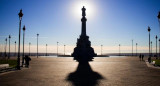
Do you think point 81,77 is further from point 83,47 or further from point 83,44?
point 83,44

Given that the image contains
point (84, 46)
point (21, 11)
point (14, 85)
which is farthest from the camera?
point (84, 46)

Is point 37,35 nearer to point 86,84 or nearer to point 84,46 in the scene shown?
point 84,46

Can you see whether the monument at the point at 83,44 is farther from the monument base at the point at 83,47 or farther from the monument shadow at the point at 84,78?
the monument shadow at the point at 84,78

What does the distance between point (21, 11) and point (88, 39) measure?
51692mm

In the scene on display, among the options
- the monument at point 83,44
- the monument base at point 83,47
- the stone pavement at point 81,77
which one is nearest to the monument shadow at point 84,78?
the stone pavement at point 81,77

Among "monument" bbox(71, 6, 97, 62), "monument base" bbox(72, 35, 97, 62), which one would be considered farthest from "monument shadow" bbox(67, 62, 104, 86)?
"monument" bbox(71, 6, 97, 62)

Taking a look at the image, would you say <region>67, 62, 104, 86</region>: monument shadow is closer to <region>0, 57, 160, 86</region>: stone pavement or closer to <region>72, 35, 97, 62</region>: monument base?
<region>0, 57, 160, 86</region>: stone pavement

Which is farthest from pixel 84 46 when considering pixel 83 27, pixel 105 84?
pixel 105 84

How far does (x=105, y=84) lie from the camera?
13.1 metres

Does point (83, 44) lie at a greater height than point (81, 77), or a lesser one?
greater

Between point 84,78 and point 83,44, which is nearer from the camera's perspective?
point 84,78

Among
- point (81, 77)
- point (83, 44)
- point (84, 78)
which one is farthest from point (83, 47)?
point (84, 78)

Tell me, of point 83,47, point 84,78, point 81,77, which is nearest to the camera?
point 84,78

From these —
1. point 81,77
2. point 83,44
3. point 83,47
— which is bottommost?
point 81,77
